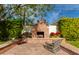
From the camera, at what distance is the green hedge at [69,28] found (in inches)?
282

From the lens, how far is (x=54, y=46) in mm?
7180

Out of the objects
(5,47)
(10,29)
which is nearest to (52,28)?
(10,29)

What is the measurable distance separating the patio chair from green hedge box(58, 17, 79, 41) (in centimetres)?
18

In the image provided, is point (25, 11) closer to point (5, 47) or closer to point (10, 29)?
point (10, 29)

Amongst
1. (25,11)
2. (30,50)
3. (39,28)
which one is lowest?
(30,50)

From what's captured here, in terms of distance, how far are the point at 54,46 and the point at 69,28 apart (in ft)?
1.53

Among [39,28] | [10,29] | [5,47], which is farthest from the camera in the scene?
[39,28]

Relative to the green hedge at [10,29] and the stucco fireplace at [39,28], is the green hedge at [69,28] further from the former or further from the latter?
the green hedge at [10,29]

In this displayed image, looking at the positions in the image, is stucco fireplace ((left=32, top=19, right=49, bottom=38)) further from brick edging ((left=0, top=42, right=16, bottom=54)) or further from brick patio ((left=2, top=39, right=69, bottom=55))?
brick edging ((left=0, top=42, right=16, bottom=54))

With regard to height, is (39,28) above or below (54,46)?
above

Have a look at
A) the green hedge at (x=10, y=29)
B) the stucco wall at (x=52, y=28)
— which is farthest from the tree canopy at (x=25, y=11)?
the stucco wall at (x=52, y=28)

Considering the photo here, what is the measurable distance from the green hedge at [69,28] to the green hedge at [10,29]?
2.61 ft

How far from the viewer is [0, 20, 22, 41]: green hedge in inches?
283
